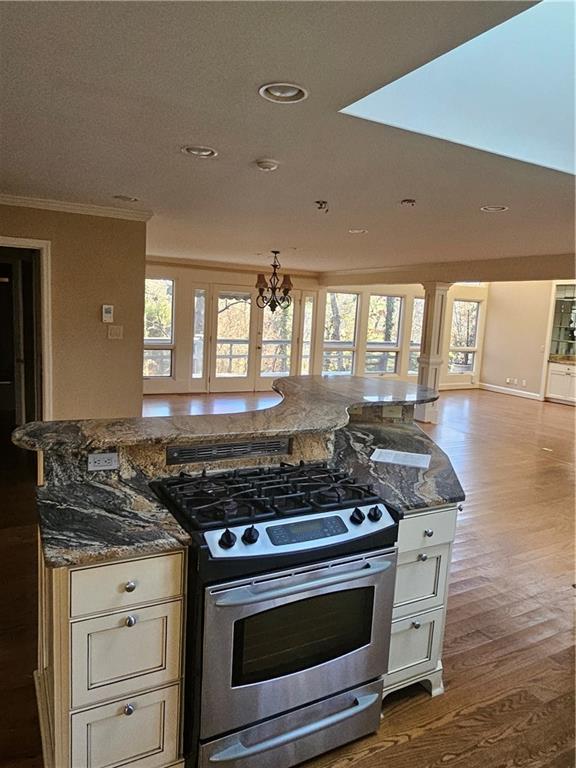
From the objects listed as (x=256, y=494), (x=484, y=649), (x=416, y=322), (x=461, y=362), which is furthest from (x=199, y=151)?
(x=461, y=362)

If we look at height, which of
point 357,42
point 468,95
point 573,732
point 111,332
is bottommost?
point 573,732

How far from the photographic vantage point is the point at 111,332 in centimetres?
455

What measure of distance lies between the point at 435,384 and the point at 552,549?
174 inches

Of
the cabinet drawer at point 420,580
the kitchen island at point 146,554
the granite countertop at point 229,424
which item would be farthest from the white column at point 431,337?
the cabinet drawer at point 420,580

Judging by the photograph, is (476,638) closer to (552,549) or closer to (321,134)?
(552,549)

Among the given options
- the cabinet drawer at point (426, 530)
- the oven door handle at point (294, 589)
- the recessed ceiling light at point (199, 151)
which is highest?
the recessed ceiling light at point (199, 151)

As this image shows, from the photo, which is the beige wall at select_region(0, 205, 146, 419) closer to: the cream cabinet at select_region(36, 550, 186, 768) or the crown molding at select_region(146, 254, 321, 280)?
the cream cabinet at select_region(36, 550, 186, 768)

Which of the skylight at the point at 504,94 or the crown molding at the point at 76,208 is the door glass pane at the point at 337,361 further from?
the skylight at the point at 504,94

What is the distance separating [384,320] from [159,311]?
463 cm

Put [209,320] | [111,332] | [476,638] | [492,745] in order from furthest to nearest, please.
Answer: [209,320] → [111,332] → [476,638] → [492,745]

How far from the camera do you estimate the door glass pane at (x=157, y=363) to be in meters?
9.29

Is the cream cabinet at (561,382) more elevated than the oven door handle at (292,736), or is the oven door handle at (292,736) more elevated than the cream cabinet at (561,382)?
the cream cabinet at (561,382)

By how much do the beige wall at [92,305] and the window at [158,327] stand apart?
459 cm

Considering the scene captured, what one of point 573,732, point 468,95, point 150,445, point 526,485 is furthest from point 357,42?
point 526,485
